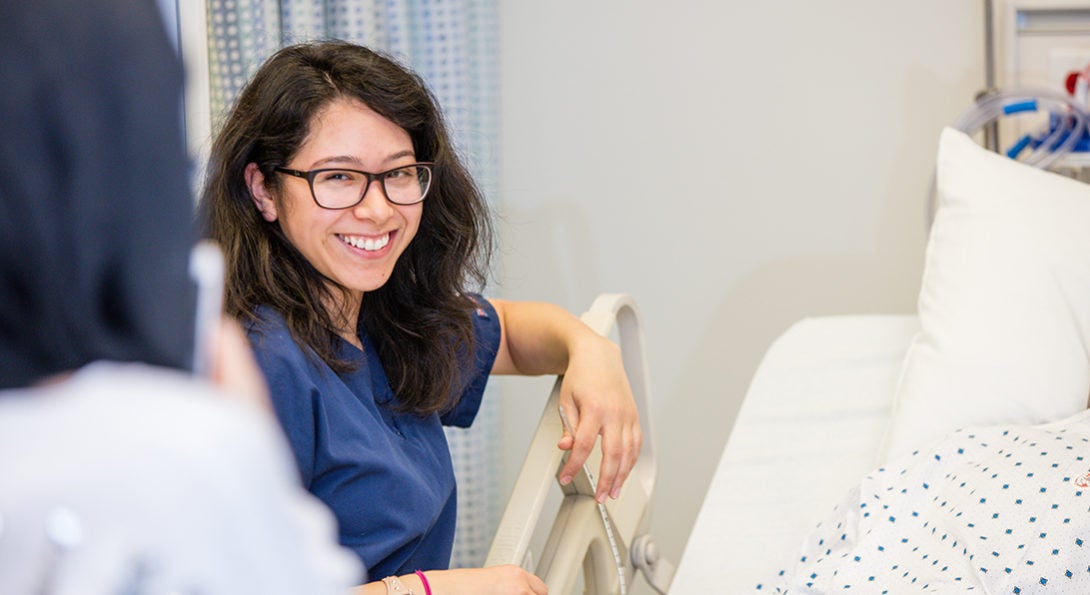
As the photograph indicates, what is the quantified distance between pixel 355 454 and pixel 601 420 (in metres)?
0.33

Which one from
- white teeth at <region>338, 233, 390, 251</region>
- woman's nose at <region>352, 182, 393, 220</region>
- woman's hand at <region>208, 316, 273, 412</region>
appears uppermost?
woman's hand at <region>208, 316, 273, 412</region>

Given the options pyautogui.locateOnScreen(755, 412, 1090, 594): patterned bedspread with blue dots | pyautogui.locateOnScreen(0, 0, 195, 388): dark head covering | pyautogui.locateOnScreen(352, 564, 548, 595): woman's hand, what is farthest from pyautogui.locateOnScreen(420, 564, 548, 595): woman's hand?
pyautogui.locateOnScreen(0, 0, 195, 388): dark head covering

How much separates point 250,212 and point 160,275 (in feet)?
2.92

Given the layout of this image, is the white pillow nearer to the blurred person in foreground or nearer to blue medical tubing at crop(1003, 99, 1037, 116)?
blue medical tubing at crop(1003, 99, 1037, 116)

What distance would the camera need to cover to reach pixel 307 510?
432 millimetres

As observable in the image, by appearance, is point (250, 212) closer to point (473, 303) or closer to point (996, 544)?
point (473, 303)

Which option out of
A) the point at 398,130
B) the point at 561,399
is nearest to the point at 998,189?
the point at 561,399

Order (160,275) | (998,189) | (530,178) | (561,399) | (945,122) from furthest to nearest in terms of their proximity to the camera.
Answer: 1. (530,178)
2. (945,122)
3. (998,189)
4. (561,399)
5. (160,275)

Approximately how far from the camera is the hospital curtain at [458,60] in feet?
6.69

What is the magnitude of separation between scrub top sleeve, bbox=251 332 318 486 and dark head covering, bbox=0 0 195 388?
74 centimetres

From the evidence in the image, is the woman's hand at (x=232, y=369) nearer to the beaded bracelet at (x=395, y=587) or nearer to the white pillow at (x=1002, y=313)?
the beaded bracelet at (x=395, y=587)

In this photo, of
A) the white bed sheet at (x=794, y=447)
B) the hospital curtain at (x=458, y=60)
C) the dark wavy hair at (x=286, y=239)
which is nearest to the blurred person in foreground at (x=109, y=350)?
the dark wavy hair at (x=286, y=239)

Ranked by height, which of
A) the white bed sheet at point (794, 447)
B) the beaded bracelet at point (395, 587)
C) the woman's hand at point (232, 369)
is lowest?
the white bed sheet at point (794, 447)

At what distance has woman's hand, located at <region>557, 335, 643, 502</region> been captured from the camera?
4.35 feet
